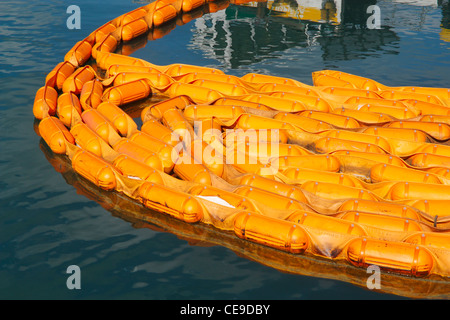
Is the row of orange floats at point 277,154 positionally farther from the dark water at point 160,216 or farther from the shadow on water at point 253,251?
the dark water at point 160,216

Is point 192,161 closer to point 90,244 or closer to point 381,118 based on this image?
point 90,244

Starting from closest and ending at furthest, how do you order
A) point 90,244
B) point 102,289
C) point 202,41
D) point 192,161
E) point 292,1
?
point 102,289 → point 90,244 → point 192,161 → point 202,41 → point 292,1

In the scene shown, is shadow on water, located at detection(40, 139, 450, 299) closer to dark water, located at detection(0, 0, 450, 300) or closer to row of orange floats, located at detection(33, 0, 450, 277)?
dark water, located at detection(0, 0, 450, 300)

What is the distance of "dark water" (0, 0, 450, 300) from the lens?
39.6 ft

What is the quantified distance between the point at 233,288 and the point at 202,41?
17.5 meters

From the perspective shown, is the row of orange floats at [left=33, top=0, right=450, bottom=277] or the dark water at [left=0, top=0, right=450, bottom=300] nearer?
the dark water at [left=0, top=0, right=450, bottom=300]

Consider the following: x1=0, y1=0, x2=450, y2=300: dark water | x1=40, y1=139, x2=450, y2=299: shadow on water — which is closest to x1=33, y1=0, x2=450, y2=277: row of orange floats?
x1=40, y1=139, x2=450, y2=299: shadow on water

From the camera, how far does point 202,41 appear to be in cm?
2683

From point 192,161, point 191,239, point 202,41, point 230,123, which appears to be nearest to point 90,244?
point 191,239

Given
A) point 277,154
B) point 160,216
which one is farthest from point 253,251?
point 277,154

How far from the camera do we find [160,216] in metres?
14.5

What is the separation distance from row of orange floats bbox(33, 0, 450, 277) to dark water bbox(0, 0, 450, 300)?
2.47 feet

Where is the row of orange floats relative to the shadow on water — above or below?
above

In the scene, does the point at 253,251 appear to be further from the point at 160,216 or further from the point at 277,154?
the point at 277,154
